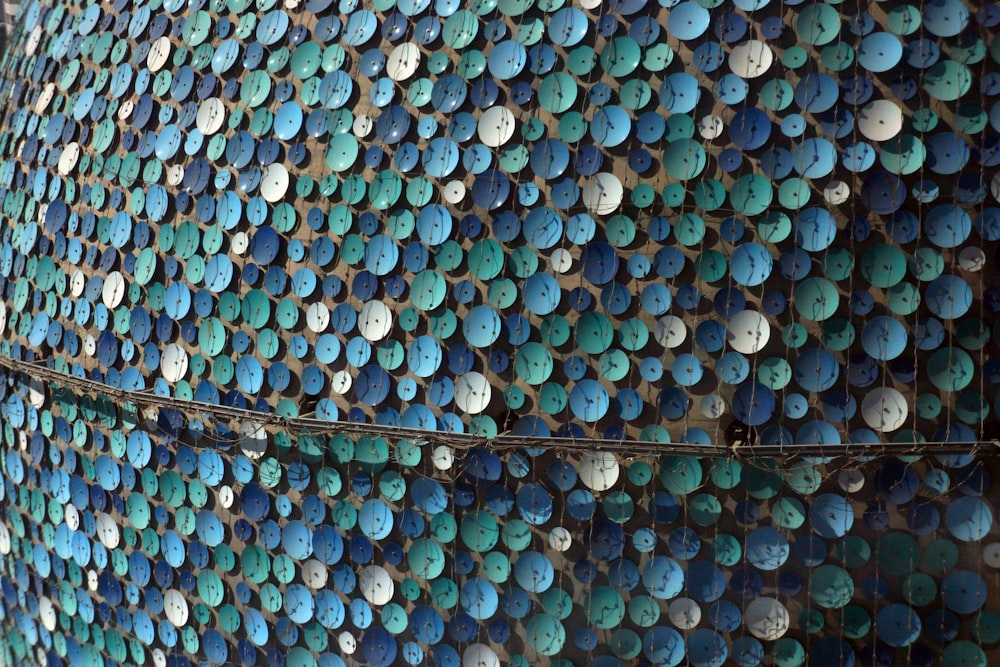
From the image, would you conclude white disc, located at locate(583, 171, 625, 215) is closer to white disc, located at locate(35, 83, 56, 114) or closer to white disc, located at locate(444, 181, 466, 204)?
white disc, located at locate(444, 181, 466, 204)

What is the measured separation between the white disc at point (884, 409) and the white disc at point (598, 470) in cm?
151

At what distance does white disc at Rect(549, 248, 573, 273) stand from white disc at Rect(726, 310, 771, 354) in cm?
102

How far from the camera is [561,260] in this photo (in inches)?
273

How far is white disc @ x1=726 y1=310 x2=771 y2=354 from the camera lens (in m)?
6.72

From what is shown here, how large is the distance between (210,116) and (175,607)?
3560 millimetres

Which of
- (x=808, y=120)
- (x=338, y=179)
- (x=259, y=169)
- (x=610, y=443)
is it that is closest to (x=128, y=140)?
(x=259, y=169)

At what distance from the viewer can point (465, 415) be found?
721 cm

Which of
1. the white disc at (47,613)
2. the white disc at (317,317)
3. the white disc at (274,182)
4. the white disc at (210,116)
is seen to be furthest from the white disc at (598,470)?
the white disc at (47,613)

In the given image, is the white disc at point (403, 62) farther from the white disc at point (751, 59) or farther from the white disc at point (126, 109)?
the white disc at point (126, 109)

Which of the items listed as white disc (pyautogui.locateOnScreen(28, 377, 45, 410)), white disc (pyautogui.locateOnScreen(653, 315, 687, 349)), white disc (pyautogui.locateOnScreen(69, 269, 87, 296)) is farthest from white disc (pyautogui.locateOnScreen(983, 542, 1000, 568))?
white disc (pyautogui.locateOnScreen(28, 377, 45, 410))

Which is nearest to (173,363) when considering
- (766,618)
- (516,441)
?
(516,441)

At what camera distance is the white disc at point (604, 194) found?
6.91m

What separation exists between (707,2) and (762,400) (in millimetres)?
2436

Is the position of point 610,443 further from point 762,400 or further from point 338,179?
point 338,179
